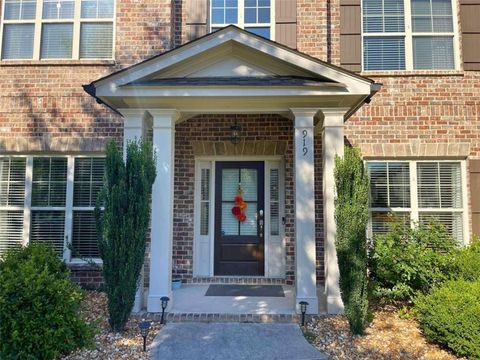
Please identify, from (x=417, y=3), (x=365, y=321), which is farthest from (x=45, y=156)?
(x=417, y=3)

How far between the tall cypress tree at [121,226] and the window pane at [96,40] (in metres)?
3.23

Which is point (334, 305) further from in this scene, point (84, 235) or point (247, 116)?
point (84, 235)

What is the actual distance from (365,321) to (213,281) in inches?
108

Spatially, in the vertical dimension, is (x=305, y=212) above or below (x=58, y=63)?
below

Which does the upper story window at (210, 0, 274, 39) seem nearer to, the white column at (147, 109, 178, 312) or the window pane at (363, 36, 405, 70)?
the window pane at (363, 36, 405, 70)

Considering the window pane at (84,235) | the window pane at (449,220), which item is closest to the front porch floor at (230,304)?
the window pane at (84,235)

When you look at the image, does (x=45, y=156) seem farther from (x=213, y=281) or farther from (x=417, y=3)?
(x=417, y=3)

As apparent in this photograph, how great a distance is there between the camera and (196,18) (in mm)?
6645

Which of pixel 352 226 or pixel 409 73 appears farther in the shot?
pixel 409 73

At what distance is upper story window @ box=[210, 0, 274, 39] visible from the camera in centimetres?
676

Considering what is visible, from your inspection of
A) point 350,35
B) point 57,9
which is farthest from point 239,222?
point 57,9

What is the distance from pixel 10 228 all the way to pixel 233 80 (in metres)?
Result: 4.95

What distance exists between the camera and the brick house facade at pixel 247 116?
250 inches

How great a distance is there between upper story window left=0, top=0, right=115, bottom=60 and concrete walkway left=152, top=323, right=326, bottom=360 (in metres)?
5.14
